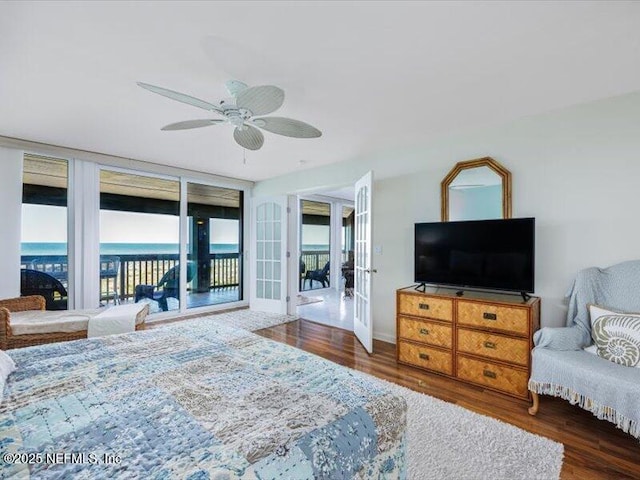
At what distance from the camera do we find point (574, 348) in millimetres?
2246

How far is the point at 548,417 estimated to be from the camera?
2.20m

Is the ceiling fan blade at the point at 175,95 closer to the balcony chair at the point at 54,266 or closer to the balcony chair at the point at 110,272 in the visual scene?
the balcony chair at the point at 54,266

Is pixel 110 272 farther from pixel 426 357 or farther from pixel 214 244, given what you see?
pixel 426 357

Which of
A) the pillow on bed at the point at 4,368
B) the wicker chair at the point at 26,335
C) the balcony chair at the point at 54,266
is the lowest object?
the wicker chair at the point at 26,335

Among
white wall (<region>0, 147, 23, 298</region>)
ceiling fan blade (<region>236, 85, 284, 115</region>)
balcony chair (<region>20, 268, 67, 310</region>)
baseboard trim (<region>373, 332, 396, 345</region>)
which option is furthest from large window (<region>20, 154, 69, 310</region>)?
baseboard trim (<region>373, 332, 396, 345</region>)

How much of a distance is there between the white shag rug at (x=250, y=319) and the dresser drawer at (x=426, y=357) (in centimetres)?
218

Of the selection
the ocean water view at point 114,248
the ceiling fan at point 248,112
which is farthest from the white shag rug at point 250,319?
the ceiling fan at point 248,112

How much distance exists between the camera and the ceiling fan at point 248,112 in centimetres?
180

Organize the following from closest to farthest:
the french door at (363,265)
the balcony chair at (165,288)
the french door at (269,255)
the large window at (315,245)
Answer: the french door at (363,265) → the balcony chair at (165,288) → the french door at (269,255) → the large window at (315,245)

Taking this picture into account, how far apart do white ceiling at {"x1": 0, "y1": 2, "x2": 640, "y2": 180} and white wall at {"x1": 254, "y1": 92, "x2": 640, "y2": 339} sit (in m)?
0.21

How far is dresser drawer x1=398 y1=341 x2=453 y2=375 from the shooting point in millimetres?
2828

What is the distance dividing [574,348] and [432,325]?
41.6 inches

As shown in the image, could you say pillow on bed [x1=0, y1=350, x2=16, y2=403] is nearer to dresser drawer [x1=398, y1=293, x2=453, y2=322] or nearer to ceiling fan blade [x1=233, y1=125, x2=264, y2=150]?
ceiling fan blade [x1=233, y1=125, x2=264, y2=150]

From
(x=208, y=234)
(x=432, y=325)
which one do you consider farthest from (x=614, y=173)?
(x=208, y=234)
